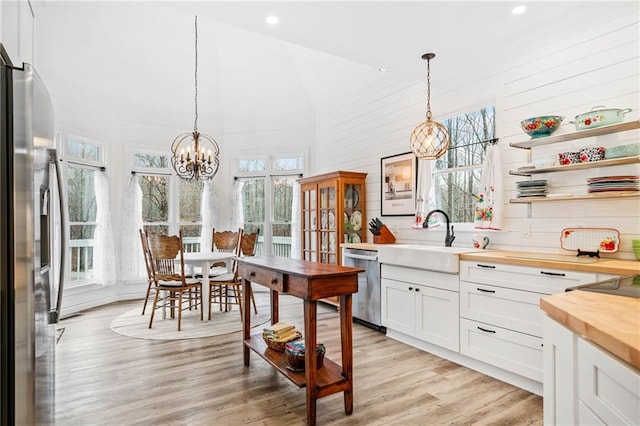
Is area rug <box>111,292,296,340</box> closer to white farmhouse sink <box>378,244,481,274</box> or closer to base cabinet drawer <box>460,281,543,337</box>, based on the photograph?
white farmhouse sink <box>378,244,481,274</box>

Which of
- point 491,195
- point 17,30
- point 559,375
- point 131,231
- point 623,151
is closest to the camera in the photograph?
point 559,375

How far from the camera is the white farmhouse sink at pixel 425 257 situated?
10.7 feet

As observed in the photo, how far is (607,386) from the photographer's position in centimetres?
97

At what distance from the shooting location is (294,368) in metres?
2.60

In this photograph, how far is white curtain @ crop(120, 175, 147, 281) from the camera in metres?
5.96

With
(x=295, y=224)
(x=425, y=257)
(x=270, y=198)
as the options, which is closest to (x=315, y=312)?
(x=425, y=257)

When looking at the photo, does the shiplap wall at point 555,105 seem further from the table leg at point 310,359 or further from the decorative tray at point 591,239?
the table leg at point 310,359

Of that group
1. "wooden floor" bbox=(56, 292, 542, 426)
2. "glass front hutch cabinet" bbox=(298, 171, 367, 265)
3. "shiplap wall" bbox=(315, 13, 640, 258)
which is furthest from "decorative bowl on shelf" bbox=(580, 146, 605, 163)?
"glass front hutch cabinet" bbox=(298, 171, 367, 265)

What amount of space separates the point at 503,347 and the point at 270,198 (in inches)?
185

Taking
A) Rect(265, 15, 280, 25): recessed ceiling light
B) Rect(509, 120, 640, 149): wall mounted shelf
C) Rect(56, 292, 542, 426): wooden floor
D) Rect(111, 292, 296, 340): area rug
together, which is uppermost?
Rect(265, 15, 280, 25): recessed ceiling light

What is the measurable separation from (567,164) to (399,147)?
214 cm

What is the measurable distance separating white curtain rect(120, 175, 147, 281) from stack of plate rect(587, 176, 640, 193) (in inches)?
237

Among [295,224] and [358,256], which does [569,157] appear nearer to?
[358,256]

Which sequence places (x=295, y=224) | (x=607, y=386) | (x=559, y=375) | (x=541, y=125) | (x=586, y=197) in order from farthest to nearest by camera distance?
(x=295, y=224) → (x=541, y=125) → (x=586, y=197) → (x=559, y=375) → (x=607, y=386)
